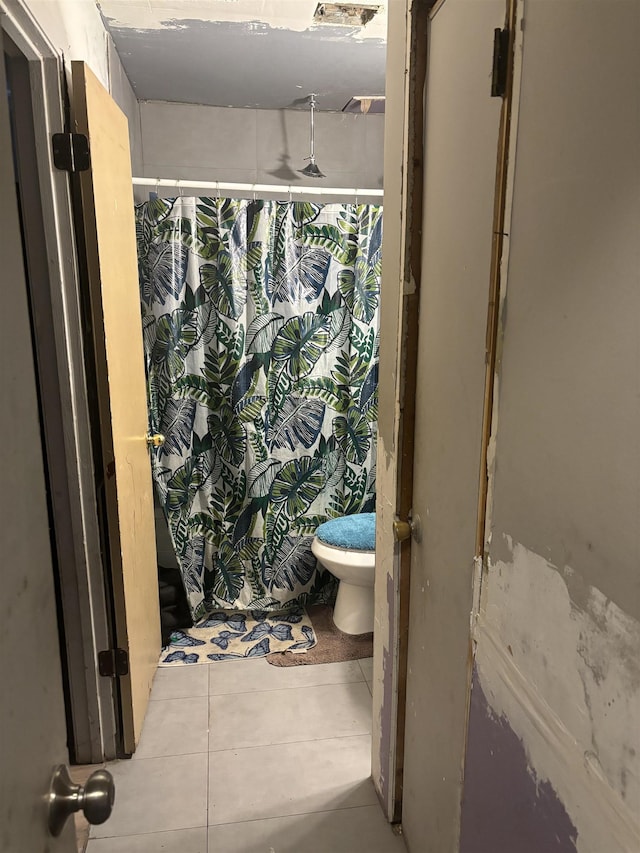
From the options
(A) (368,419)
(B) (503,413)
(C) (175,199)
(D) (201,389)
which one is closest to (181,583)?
(D) (201,389)

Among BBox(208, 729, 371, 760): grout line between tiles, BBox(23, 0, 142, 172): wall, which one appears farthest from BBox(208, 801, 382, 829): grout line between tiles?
BBox(23, 0, 142, 172): wall

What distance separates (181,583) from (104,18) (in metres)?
2.15

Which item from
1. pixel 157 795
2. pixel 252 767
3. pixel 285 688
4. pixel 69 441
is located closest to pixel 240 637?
pixel 285 688

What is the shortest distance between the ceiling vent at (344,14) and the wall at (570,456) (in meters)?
1.40

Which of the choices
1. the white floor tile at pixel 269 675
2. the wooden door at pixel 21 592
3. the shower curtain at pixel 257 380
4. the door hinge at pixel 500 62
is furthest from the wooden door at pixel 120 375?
the door hinge at pixel 500 62

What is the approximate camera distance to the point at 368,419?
2.71 meters

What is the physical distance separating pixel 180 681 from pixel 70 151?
1.80 m

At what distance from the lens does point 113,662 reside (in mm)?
1865

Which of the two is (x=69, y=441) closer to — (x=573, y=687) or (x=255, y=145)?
(x=573, y=687)

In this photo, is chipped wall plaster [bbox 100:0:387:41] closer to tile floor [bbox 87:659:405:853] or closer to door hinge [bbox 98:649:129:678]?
door hinge [bbox 98:649:129:678]

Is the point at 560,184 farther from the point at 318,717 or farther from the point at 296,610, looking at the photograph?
the point at 296,610

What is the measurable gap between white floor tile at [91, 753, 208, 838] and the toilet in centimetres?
82

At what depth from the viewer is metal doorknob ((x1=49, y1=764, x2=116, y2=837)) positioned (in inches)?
26.4

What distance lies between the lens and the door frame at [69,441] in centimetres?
151
